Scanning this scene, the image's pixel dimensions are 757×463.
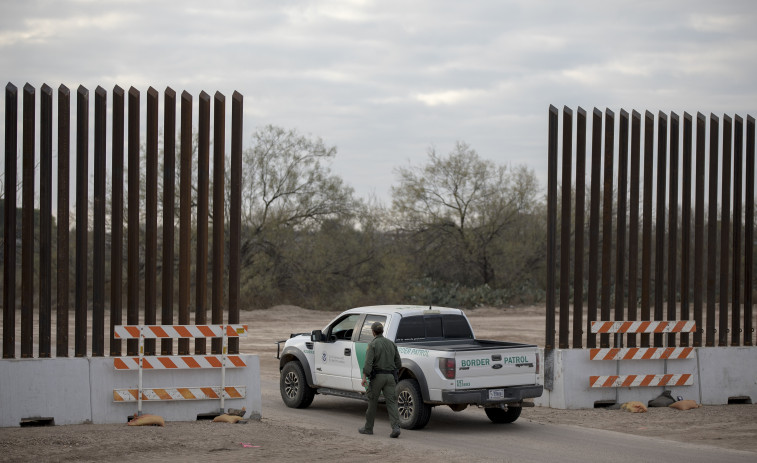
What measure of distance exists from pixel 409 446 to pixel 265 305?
110 ft

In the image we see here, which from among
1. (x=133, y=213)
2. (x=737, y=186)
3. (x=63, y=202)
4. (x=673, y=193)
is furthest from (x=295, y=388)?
(x=737, y=186)

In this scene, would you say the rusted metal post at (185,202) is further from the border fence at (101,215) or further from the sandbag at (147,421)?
the sandbag at (147,421)

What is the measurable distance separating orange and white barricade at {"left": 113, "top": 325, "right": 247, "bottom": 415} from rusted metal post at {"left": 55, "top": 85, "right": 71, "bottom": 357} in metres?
0.84

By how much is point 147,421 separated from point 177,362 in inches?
36.6

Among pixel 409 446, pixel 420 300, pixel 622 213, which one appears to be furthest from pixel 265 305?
pixel 409 446

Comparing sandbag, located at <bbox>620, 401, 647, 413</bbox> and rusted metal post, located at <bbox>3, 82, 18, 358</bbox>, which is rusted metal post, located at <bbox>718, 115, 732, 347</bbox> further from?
rusted metal post, located at <bbox>3, 82, 18, 358</bbox>

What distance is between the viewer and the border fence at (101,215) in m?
12.2

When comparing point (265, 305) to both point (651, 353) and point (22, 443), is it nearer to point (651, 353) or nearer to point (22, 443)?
point (651, 353)

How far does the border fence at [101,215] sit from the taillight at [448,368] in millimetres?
3107

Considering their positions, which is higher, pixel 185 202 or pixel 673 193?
pixel 673 193

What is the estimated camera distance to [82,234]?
41.0ft

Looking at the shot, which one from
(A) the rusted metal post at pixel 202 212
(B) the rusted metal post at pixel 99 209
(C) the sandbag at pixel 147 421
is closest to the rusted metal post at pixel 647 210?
(A) the rusted metal post at pixel 202 212

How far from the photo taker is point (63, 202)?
1252 cm

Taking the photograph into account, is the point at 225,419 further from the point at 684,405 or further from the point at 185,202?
the point at 684,405
